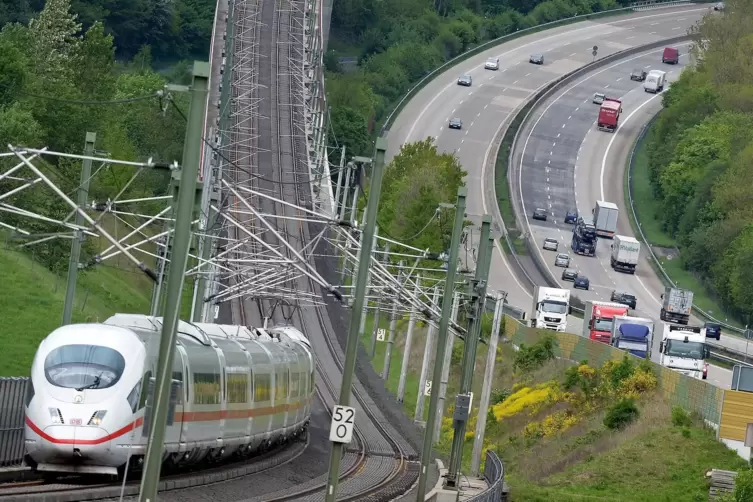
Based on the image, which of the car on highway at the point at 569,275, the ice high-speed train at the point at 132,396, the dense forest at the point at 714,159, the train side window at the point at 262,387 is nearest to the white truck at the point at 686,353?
the dense forest at the point at 714,159

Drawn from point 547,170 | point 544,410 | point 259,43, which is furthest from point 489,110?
point 544,410

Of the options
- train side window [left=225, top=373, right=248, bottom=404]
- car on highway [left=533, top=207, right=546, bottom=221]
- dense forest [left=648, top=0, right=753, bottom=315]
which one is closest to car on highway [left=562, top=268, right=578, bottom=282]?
dense forest [left=648, top=0, right=753, bottom=315]

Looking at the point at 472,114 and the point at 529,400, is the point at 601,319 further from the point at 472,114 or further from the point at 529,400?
the point at 472,114

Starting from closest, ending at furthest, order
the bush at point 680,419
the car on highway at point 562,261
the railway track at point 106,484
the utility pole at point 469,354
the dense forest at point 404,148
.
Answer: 1. the railway track at point 106,484
2. the utility pole at point 469,354
3. the bush at point 680,419
4. the dense forest at point 404,148
5. the car on highway at point 562,261

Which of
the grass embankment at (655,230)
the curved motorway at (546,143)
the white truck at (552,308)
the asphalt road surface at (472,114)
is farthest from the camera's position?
the asphalt road surface at (472,114)

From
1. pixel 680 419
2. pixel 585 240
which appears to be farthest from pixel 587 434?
pixel 585 240

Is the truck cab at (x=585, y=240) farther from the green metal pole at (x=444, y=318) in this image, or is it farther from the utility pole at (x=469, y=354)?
the green metal pole at (x=444, y=318)

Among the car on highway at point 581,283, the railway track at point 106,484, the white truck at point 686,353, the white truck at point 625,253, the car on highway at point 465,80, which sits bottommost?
the railway track at point 106,484
